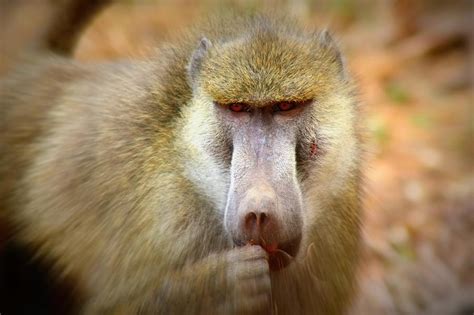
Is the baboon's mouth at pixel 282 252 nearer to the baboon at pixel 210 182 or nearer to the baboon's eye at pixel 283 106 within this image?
the baboon at pixel 210 182

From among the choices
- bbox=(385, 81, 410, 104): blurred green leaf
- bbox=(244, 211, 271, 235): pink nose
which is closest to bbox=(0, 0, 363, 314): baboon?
bbox=(244, 211, 271, 235): pink nose

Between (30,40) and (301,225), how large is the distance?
252cm

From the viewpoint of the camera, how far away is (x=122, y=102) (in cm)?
320

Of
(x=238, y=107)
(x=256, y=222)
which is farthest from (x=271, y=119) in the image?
(x=256, y=222)

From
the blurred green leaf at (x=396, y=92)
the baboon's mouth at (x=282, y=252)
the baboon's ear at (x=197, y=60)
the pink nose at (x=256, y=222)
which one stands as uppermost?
the blurred green leaf at (x=396, y=92)

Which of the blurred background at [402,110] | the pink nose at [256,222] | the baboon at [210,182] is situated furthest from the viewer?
the blurred background at [402,110]

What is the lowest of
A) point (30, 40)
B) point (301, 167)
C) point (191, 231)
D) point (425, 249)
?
point (425, 249)

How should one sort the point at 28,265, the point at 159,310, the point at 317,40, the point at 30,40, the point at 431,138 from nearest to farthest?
the point at 159,310 < the point at 317,40 < the point at 28,265 < the point at 30,40 < the point at 431,138

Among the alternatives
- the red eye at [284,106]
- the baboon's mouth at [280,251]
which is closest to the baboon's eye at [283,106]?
the red eye at [284,106]

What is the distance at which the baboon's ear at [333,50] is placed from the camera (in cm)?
297

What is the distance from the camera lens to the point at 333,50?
299 cm

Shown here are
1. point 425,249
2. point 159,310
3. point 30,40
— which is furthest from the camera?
point 425,249

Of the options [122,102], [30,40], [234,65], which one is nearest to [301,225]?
[234,65]

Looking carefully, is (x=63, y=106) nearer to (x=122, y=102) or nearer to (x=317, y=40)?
(x=122, y=102)
